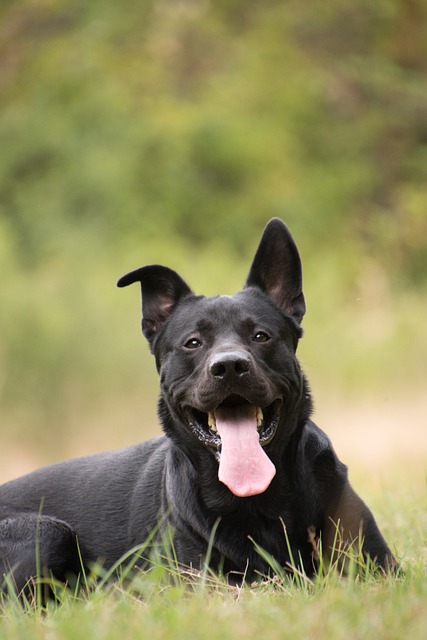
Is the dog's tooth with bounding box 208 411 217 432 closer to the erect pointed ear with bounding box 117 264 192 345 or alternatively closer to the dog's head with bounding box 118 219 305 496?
the dog's head with bounding box 118 219 305 496

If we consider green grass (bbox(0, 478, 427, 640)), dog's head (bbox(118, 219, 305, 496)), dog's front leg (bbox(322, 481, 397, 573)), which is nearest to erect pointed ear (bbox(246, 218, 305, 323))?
dog's head (bbox(118, 219, 305, 496))

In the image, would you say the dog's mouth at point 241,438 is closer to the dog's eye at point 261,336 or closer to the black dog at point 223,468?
the black dog at point 223,468

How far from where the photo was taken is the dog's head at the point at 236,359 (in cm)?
416

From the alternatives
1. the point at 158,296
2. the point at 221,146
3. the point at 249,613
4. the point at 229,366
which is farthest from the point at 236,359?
the point at 221,146

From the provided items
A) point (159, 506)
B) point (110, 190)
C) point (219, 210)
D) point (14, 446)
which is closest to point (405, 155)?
point (219, 210)

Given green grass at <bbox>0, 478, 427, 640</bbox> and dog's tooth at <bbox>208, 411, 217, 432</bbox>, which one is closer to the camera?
green grass at <bbox>0, 478, 427, 640</bbox>

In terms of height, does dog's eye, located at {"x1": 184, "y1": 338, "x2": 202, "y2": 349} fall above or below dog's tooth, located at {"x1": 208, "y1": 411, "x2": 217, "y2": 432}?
above

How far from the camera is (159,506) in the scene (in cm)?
482

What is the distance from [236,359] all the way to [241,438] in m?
0.36

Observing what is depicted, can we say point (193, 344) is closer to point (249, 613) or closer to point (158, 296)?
point (158, 296)

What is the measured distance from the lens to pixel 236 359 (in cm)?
408

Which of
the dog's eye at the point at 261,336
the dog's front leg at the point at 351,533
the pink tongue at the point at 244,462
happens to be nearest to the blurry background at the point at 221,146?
the dog's eye at the point at 261,336

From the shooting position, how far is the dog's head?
416 centimetres

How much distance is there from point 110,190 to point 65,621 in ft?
62.0
